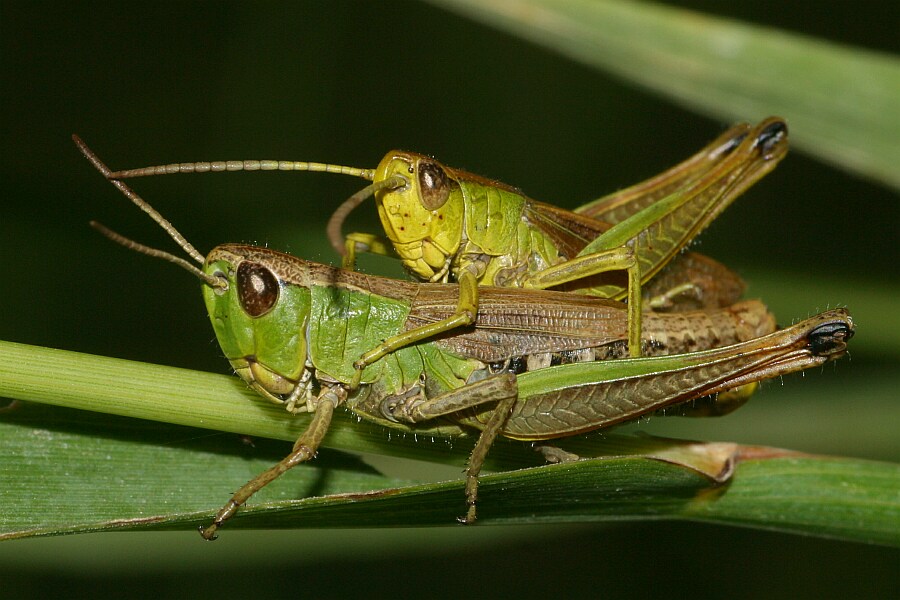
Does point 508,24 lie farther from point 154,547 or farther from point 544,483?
point 154,547

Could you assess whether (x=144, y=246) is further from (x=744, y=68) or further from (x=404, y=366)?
(x=744, y=68)

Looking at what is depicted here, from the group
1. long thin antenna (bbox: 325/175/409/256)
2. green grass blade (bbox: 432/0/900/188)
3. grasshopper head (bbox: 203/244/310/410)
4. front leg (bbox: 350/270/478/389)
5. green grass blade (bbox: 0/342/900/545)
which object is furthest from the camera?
green grass blade (bbox: 432/0/900/188)

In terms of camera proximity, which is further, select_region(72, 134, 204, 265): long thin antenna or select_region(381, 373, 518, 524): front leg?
select_region(381, 373, 518, 524): front leg

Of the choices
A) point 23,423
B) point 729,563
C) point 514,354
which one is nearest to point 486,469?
point 514,354

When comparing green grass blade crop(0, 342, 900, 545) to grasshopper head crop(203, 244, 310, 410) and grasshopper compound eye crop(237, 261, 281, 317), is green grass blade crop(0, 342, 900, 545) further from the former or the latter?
grasshopper compound eye crop(237, 261, 281, 317)

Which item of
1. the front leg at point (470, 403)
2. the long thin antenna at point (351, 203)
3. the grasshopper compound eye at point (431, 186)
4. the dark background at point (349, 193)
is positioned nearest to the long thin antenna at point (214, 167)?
the long thin antenna at point (351, 203)

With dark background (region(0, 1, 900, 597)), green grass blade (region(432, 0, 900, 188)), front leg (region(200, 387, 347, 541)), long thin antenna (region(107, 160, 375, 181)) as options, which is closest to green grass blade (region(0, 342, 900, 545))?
front leg (region(200, 387, 347, 541))
